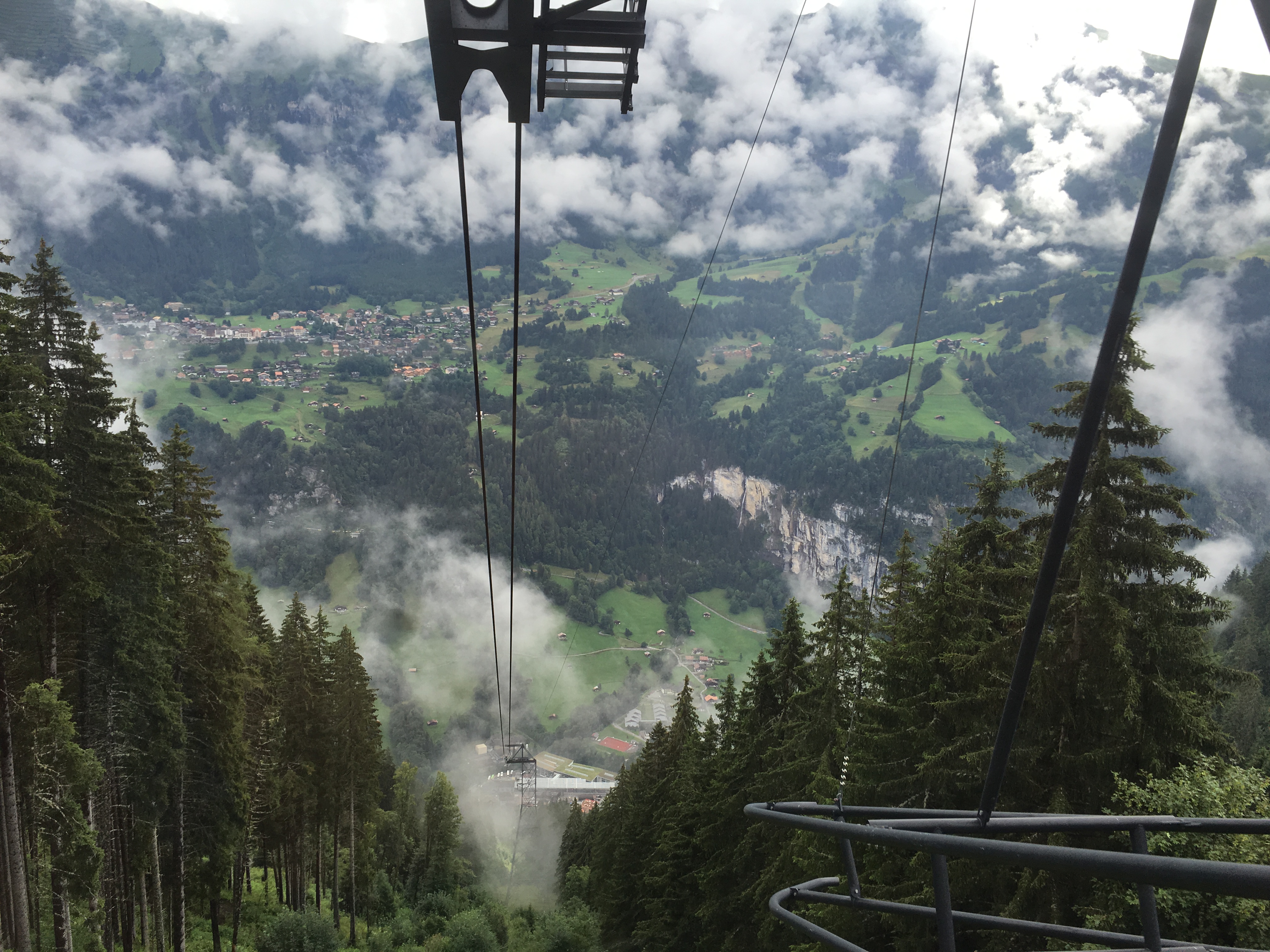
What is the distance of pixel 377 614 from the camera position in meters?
182

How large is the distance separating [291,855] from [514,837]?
65245 mm

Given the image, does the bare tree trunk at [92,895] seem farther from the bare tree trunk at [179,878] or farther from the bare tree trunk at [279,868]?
the bare tree trunk at [279,868]

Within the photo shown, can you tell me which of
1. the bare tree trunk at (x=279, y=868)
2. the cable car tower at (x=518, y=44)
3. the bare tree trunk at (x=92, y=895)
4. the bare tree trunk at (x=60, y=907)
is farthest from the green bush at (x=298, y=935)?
the cable car tower at (x=518, y=44)

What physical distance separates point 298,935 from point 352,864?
25.4ft

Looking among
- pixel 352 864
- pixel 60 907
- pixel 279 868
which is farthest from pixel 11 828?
pixel 279 868

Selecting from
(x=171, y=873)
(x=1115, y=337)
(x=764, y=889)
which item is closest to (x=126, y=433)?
(x=171, y=873)

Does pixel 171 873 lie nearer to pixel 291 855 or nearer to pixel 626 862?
pixel 291 855

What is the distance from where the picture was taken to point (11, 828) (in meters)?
13.9

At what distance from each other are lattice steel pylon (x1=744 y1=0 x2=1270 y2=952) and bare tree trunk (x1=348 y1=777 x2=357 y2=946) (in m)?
31.7

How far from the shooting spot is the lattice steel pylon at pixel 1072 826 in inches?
65.1

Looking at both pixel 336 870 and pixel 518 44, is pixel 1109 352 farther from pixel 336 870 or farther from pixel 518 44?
pixel 336 870

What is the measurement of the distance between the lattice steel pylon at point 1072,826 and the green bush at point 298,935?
26.8m

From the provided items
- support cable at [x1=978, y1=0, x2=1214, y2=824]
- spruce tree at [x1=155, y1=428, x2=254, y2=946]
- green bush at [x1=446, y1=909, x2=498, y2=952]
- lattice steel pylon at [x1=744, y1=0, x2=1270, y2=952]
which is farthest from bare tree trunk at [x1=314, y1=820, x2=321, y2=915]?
support cable at [x1=978, y1=0, x2=1214, y2=824]

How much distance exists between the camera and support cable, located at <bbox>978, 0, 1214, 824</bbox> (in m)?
2.02
